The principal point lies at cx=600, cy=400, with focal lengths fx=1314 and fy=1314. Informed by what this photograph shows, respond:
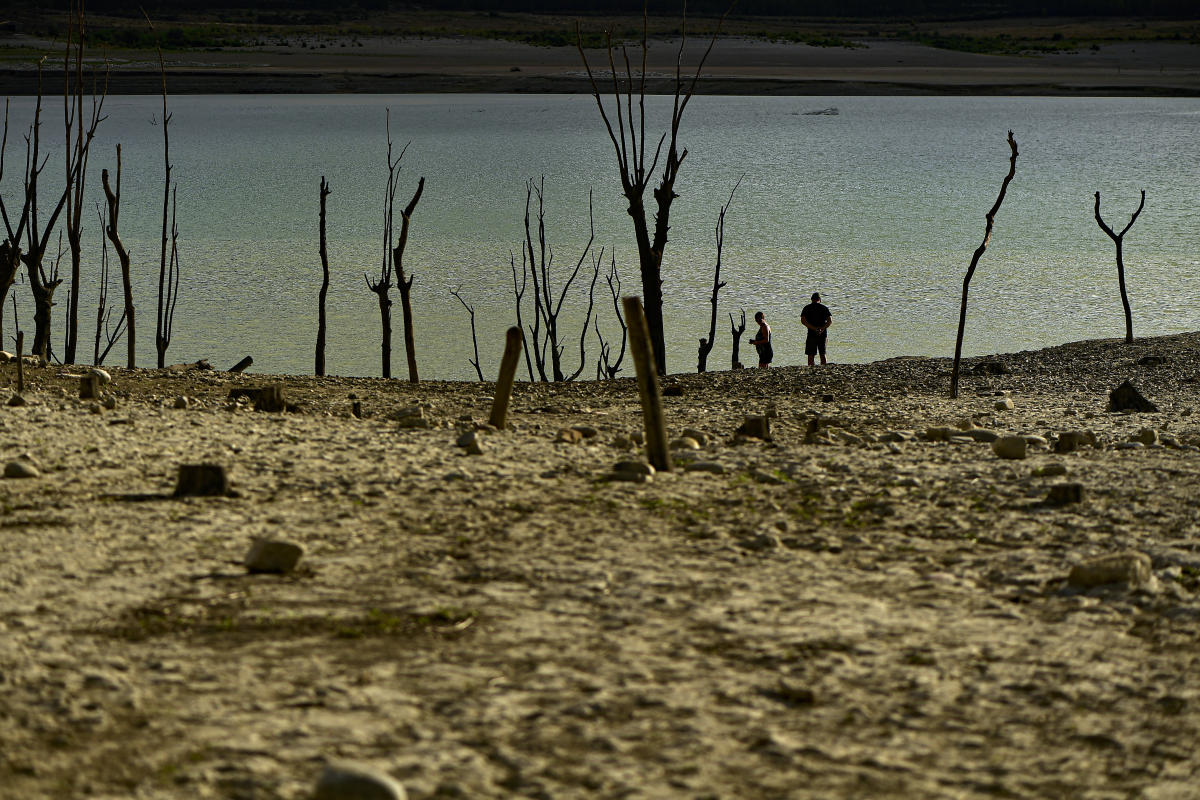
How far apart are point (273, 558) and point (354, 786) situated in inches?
83.2

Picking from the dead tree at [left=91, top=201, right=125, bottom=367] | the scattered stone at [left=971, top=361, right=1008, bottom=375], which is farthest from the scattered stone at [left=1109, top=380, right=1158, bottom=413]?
the dead tree at [left=91, top=201, right=125, bottom=367]

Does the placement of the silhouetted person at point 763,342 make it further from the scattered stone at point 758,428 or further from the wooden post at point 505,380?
the wooden post at point 505,380

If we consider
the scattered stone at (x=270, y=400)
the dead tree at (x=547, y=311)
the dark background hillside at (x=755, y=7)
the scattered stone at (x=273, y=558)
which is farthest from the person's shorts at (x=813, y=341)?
the dark background hillside at (x=755, y=7)

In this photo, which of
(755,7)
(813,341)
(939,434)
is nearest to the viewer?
(939,434)

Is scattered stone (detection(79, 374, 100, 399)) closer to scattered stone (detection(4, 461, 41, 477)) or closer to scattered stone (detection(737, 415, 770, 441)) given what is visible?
scattered stone (detection(4, 461, 41, 477))

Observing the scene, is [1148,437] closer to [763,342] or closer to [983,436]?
[983,436]

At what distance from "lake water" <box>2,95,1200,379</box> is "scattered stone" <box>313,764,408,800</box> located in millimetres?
17599

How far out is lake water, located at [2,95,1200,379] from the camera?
77.8 ft

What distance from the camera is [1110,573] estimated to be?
17.9 ft

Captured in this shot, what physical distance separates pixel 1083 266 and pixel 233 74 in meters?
50.2

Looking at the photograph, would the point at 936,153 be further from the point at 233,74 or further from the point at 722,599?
the point at 722,599

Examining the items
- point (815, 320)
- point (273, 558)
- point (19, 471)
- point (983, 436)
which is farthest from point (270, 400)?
point (815, 320)

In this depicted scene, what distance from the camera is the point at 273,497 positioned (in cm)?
655

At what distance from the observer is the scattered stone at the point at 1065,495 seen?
6.83 metres
